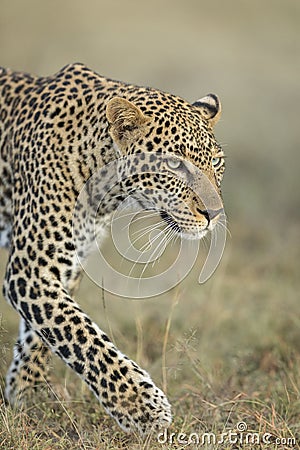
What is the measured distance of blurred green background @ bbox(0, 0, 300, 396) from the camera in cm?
883

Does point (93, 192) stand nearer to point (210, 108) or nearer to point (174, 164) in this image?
point (174, 164)

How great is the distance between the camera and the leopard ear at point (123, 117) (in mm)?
5605

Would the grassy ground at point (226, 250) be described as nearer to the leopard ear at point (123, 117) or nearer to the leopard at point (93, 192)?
the leopard at point (93, 192)

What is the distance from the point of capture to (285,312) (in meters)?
8.70

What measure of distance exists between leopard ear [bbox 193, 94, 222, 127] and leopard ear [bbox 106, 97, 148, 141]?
0.62m

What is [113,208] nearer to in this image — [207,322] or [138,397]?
[138,397]

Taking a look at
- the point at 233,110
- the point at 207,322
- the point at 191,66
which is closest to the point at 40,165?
the point at 207,322

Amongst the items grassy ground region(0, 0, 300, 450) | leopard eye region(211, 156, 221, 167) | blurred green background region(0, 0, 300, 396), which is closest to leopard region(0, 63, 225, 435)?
leopard eye region(211, 156, 221, 167)

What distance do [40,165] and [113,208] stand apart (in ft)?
1.91

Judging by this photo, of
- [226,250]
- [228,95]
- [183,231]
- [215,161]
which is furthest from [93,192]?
[228,95]

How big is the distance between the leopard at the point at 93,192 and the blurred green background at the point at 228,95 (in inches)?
81.0

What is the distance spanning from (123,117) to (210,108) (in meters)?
0.90

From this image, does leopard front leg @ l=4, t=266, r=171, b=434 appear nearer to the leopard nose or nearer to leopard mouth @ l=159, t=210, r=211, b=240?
leopard mouth @ l=159, t=210, r=211, b=240

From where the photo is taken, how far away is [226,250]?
11219mm
